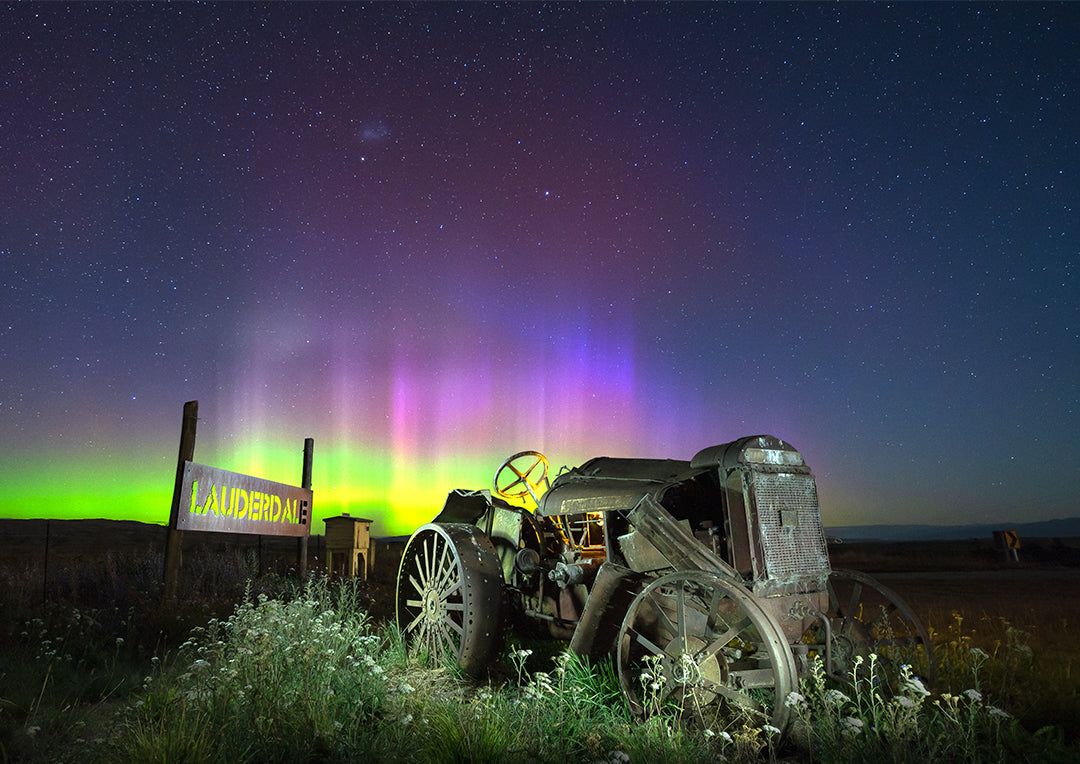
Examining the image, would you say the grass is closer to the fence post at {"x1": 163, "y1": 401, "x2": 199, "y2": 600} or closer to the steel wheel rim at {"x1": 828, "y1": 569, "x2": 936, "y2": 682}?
the steel wheel rim at {"x1": 828, "y1": 569, "x2": 936, "y2": 682}

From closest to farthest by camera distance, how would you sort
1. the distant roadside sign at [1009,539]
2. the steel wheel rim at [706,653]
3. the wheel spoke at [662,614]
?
the steel wheel rim at [706,653], the wheel spoke at [662,614], the distant roadside sign at [1009,539]

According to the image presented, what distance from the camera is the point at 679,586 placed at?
466 centimetres

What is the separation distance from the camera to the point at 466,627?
6223 millimetres

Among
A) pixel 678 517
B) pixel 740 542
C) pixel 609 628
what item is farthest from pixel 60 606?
pixel 740 542

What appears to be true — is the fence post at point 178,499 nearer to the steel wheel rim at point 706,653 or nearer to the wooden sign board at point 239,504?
the wooden sign board at point 239,504

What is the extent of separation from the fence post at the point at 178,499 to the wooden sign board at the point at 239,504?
0.19 feet

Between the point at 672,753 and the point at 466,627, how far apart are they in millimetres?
2891

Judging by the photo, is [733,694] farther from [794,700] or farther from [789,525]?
[789,525]

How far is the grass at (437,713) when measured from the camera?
3.68 metres

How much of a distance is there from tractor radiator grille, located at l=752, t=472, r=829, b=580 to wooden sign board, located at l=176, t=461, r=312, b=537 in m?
Result: 6.94

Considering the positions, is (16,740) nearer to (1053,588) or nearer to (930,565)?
(1053,588)

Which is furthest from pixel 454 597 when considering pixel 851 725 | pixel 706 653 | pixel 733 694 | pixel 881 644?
pixel 851 725

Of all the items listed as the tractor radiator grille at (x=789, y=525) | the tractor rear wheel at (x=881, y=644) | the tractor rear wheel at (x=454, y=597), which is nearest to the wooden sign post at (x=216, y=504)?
the tractor rear wheel at (x=454, y=597)

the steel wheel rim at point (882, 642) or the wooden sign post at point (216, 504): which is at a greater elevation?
the wooden sign post at point (216, 504)
